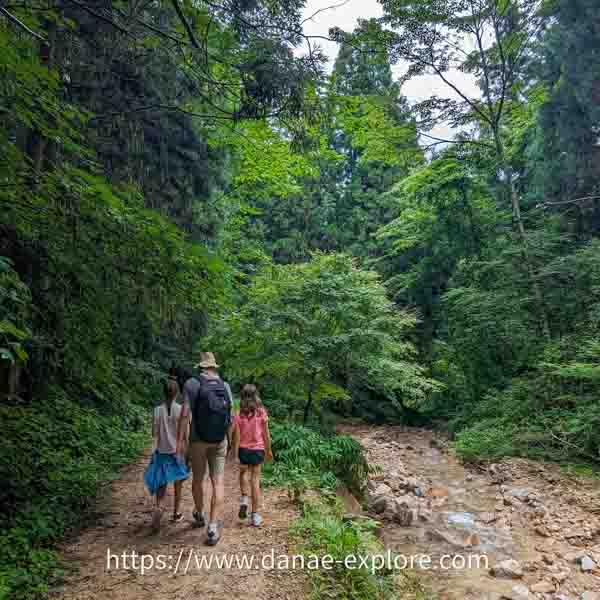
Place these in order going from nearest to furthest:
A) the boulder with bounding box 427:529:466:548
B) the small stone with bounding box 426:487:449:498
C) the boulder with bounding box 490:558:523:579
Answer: the boulder with bounding box 490:558:523:579 → the boulder with bounding box 427:529:466:548 → the small stone with bounding box 426:487:449:498

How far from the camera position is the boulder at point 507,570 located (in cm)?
469

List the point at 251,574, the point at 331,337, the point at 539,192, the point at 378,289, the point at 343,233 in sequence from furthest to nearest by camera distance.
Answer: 1. the point at 343,233
2. the point at 539,192
3. the point at 378,289
4. the point at 331,337
5. the point at 251,574

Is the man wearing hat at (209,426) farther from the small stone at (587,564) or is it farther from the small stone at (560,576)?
the small stone at (587,564)

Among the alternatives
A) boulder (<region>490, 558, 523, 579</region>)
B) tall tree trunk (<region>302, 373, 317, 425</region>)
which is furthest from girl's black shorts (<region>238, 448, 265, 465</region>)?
tall tree trunk (<region>302, 373, 317, 425</region>)

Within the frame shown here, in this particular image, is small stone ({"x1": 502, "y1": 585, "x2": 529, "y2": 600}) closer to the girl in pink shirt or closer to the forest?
the girl in pink shirt

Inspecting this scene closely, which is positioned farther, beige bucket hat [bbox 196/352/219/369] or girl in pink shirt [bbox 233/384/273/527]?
girl in pink shirt [bbox 233/384/273/527]

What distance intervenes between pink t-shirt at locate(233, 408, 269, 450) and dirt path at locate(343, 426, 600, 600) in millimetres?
2511

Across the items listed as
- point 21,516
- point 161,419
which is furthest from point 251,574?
point 21,516

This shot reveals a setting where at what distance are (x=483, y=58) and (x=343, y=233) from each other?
529 inches

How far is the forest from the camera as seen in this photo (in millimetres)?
3787

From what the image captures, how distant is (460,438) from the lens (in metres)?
10.4

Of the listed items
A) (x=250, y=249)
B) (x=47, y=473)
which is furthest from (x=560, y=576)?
(x=250, y=249)

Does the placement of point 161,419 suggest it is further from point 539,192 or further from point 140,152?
point 539,192

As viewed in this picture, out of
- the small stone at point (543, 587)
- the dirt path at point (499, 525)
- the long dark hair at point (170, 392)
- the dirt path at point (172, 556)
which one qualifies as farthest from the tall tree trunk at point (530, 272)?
the long dark hair at point (170, 392)
